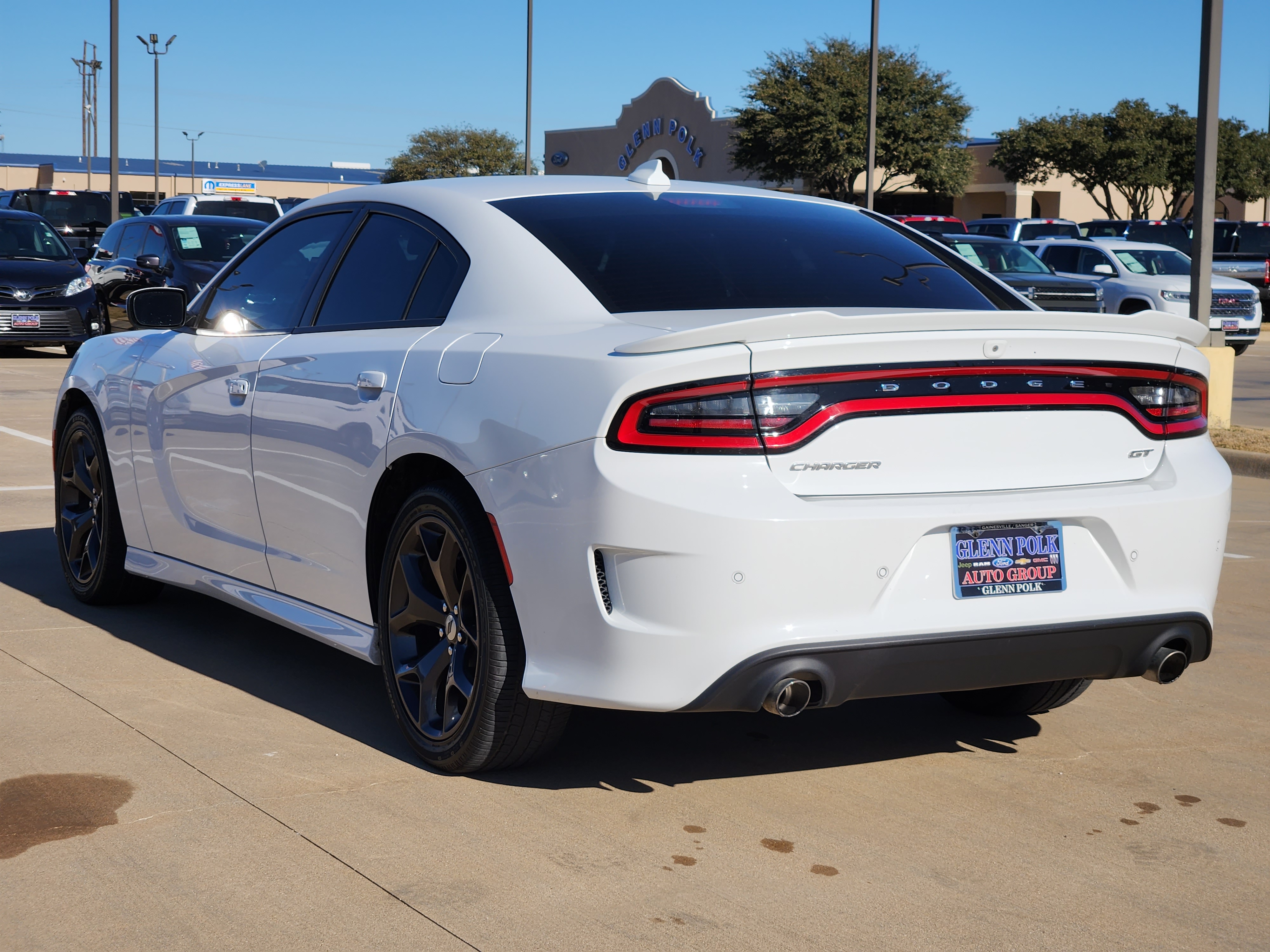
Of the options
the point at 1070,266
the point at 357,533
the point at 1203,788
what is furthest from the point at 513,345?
the point at 1070,266

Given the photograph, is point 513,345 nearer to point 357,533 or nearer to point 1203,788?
point 357,533

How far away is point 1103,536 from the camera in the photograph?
3898mm

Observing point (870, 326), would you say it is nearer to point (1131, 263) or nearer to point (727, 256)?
point (727, 256)

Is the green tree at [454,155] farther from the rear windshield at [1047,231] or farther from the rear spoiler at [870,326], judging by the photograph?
the rear spoiler at [870,326]

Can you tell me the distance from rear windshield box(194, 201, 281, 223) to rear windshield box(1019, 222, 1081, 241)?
1664 centimetres

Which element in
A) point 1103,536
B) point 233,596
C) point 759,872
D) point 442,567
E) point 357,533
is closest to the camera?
point 759,872

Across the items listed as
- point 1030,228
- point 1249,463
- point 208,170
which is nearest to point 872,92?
point 1030,228

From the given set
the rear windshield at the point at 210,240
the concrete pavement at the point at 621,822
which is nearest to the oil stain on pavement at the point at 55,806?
the concrete pavement at the point at 621,822

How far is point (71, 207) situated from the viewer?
1270 inches

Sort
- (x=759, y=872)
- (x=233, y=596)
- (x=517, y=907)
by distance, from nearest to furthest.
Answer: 1. (x=517, y=907)
2. (x=759, y=872)
3. (x=233, y=596)

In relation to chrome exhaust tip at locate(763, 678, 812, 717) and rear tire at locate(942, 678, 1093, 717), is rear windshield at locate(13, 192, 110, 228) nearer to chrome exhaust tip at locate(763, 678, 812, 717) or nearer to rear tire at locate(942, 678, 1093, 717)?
rear tire at locate(942, 678, 1093, 717)

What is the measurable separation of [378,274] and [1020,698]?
240 cm

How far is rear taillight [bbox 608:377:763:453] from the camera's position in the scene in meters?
3.58

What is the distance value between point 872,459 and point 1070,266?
75.4 ft
